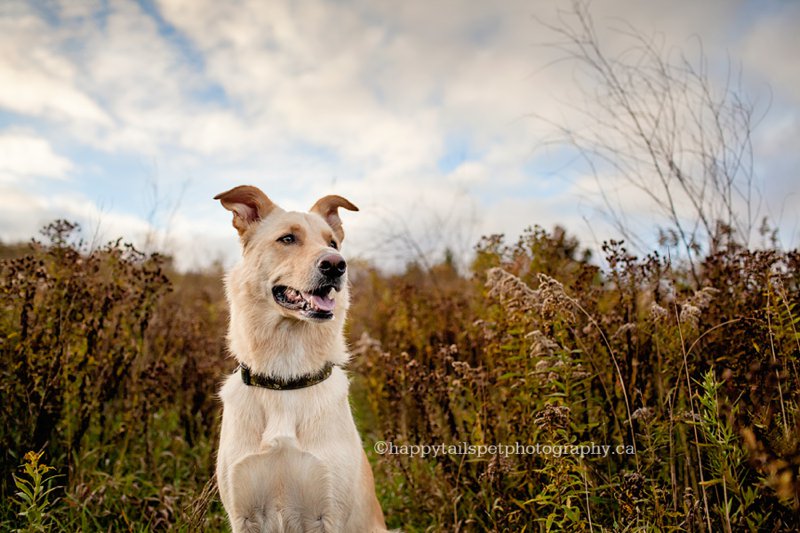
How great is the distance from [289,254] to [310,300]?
33 centimetres

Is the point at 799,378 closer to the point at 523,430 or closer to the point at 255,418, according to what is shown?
the point at 523,430

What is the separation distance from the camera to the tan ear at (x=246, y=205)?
3148mm

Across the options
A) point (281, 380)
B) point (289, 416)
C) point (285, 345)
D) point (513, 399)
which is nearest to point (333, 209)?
point (285, 345)

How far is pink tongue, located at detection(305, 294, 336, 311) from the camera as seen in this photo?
2.81m

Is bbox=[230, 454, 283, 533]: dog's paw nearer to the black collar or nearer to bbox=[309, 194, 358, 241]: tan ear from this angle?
the black collar

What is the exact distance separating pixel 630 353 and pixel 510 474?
1081 mm

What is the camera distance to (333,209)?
354 centimetres

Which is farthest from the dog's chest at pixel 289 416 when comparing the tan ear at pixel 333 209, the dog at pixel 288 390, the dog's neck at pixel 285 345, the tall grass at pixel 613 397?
the tan ear at pixel 333 209

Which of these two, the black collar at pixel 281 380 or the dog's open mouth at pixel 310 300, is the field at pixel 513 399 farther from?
the dog's open mouth at pixel 310 300

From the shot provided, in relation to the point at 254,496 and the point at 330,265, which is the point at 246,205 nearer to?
the point at 330,265

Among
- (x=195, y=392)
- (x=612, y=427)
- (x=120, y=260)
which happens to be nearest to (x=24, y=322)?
(x=120, y=260)

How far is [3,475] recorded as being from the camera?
351 centimetres

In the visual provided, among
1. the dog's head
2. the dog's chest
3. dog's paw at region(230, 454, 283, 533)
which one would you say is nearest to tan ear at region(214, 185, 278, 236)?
the dog's head

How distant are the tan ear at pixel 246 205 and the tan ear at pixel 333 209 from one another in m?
0.30
